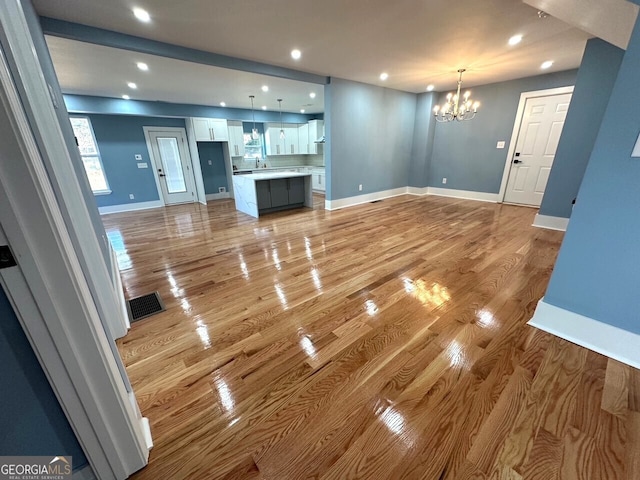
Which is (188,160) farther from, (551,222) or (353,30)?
(551,222)

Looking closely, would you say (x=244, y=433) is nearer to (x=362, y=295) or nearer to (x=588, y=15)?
(x=362, y=295)

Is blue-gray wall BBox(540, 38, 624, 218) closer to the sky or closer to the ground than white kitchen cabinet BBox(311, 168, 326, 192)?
closer to the sky

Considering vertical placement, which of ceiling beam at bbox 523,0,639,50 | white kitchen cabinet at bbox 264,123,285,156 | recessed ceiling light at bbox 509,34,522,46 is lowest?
white kitchen cabinet at bbox 264,123,285,156

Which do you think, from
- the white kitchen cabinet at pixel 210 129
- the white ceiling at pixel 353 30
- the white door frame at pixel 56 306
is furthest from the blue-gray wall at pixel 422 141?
the white door frame at pixel 56 306

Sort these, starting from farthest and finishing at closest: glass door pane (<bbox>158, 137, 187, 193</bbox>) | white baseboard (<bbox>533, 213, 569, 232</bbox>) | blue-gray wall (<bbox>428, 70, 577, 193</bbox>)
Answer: glass door pane (<bbox>158, 137, 187, 193</bbox>) → blue-gray wall (<bbox>428, 70, 577, 193</bbox>) → white baseboard (<bbox>533, 213, 569, 232</bbox>)

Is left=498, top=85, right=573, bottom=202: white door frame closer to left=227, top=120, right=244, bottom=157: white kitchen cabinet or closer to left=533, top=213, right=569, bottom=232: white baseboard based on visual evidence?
left=533, top=213, right=569, bottom=232: white baseboard

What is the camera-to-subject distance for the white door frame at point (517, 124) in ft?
15.3

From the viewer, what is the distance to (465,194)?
20.4 feet

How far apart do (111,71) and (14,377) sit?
488cm

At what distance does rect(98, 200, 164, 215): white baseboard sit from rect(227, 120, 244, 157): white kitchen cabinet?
2.43 metres

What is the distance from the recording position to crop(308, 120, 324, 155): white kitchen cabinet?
7883 mm

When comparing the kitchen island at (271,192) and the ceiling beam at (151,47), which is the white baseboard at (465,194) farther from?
the ceiling beam at (151,47)

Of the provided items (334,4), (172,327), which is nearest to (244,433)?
(172,327)

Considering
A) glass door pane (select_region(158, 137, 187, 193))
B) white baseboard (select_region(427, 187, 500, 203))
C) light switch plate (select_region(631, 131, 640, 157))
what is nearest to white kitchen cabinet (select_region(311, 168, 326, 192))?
A: white baseboard (select_region(427, 187, 500, 203))
